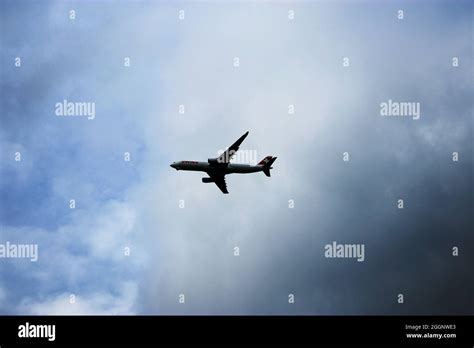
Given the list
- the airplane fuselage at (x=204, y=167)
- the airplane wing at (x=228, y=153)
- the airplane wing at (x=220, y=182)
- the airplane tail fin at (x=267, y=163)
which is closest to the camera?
the airplane wing at (x=228, y=153)

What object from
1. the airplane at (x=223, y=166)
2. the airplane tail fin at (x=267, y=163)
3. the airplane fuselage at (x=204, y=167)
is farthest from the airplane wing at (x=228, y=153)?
the airplane tail fin at (x=267, y=163)

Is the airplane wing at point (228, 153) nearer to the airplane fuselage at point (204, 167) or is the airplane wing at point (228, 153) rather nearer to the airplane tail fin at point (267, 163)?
the airplane fuselage at point (204, 167)

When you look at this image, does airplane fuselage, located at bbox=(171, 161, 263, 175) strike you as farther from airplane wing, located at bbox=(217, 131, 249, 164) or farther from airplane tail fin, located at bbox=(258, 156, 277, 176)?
airplane tail fin, located at bbox=(258, 156, 277, 176)

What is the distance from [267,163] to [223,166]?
9.40 meters

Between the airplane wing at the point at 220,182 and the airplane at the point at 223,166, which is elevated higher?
the airplane at the point at 223,166

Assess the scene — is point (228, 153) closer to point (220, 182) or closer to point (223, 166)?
point (223, 166)

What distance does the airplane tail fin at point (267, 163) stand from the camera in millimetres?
106312

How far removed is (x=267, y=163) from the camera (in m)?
106

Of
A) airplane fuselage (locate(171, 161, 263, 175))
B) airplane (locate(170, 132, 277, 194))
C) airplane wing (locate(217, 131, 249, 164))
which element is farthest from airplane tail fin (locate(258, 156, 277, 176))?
airplane wing (locate(217, 131, 249, 164))
